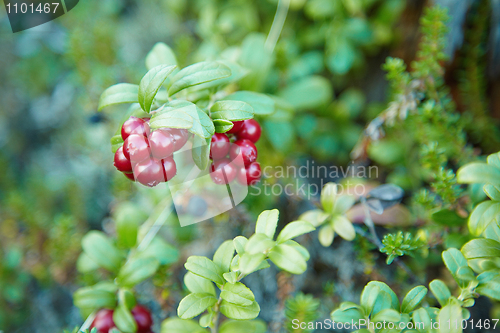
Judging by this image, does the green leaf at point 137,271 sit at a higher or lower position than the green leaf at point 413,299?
lower

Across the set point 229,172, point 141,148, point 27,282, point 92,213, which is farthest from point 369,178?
point 27,282

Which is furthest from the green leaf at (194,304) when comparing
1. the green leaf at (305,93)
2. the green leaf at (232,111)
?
the green leaf at (305,93)

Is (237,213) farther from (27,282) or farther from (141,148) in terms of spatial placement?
(27,282)

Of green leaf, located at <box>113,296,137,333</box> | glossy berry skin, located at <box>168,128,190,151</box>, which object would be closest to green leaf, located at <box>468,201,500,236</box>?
glossy berry skin, located at <box>168,128,190,151</box>

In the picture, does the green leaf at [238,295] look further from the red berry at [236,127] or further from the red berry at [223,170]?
the red berry at [236,127]

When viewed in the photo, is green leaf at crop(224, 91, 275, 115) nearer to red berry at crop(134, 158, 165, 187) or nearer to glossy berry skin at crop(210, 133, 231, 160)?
glossy berry skin at crop(210, 133, 231, 160)

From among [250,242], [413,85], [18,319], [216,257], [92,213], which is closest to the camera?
[250,242]
